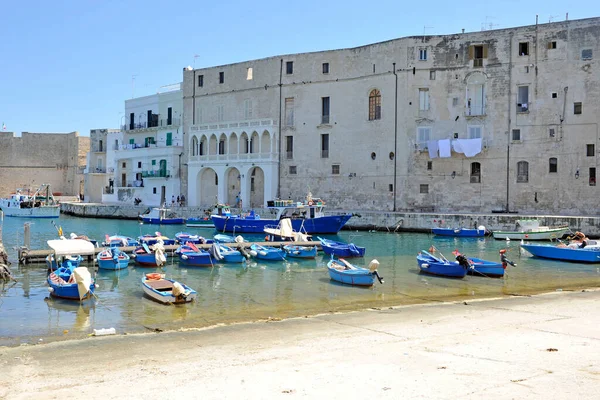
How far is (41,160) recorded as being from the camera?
225ft

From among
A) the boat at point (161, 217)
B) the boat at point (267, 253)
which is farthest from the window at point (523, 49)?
the boat at point (161, 217)

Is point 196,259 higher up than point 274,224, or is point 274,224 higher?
point 274,224

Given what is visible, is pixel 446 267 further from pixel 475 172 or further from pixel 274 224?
pixel 475 172

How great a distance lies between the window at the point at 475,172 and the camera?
3691 cm

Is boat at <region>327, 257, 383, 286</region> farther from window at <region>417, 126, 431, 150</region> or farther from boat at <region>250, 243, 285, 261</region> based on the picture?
window at <region>417, 126, 431, 150</region>

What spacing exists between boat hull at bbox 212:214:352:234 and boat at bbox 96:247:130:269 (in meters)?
13.2

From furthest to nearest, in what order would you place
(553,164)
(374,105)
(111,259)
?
(374,105) < (553,164) < (111,259)

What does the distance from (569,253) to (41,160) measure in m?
59.3

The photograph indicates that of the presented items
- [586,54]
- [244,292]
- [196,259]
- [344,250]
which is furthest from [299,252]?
[586,54]

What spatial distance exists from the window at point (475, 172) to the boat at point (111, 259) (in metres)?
22.4

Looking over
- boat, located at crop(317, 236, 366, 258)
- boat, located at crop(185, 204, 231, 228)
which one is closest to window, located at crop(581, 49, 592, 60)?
boat, located at crop(317, 236, 366, 258)

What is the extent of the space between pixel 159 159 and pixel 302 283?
Result: 113ft

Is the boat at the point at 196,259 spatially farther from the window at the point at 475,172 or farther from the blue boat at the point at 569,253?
the window at the point at 475,172

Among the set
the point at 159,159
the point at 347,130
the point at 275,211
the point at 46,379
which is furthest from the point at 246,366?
the point at 159,159
